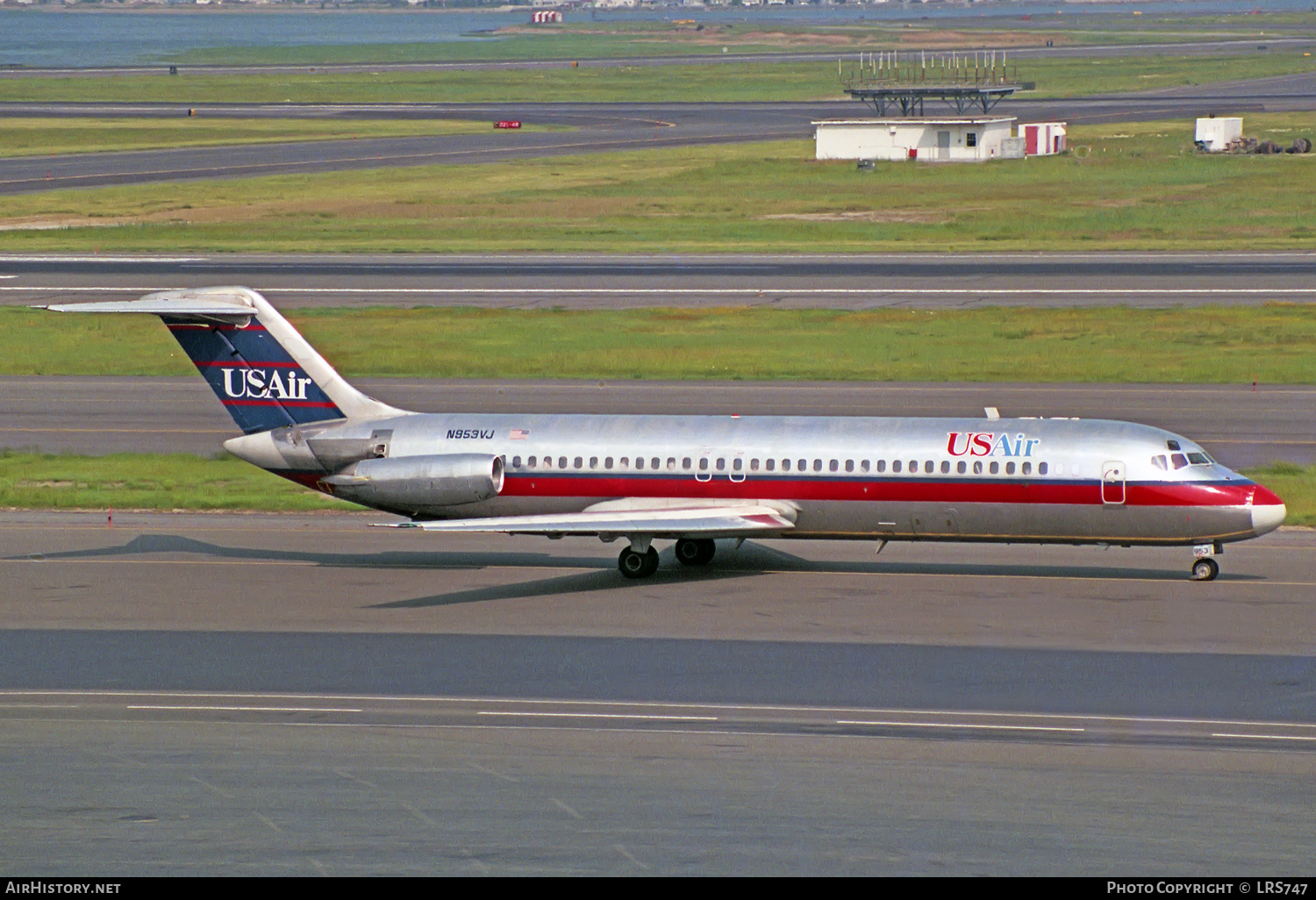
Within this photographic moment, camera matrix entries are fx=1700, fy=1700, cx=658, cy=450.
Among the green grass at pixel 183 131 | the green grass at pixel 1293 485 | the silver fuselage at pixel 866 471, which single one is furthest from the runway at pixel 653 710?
the green grass at pixel 183 131

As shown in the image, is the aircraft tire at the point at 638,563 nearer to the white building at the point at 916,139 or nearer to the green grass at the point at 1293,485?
the green grass at the point at 1293,485

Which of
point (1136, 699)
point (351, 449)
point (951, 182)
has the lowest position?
point (1136, 699)

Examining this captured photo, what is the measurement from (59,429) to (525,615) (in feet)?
91.4

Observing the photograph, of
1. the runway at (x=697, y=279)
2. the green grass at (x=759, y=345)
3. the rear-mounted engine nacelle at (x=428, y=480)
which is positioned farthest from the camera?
the runway at (x=697, y=279)

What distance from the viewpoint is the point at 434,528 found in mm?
33844

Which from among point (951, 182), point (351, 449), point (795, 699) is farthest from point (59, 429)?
point (951, 182)

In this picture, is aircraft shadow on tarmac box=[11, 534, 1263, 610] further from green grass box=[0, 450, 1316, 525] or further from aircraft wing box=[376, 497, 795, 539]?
green grass box=[0, 450, 1316, 525]

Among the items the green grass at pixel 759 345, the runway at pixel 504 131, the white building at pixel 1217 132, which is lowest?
the green grass at pixel 759 345

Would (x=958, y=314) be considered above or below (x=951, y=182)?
below

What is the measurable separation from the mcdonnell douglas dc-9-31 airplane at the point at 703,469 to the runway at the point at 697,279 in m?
40.0

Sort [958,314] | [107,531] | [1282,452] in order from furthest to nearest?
1. [958,314]
2. [1282,452]
3. [107,531]

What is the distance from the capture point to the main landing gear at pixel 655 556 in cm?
3628

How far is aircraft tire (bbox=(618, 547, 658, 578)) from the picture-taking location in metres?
36.2
